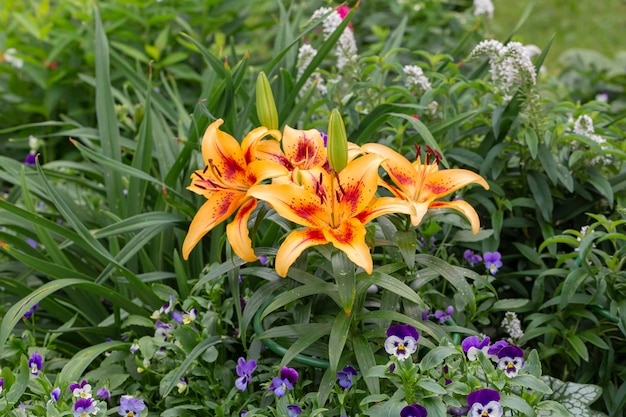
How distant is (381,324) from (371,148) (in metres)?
0.38

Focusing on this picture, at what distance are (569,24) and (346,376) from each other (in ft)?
14.7

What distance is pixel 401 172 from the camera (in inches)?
64.3

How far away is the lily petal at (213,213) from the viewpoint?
1551 mm

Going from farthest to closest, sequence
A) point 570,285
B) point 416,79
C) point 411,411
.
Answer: point 416,79 < point 570,285 < point 411,411

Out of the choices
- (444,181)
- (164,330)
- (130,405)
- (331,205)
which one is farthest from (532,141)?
(130,405)

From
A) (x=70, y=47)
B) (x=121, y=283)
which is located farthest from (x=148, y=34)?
(x=121, y=283)

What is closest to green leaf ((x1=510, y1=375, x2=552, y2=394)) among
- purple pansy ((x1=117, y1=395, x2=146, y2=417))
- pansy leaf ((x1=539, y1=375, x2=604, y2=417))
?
pansy leaf ((x1=539, y1=375, x2=604, y2=417))

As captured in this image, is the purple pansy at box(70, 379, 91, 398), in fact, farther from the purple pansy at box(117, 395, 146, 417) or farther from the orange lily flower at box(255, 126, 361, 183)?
the orange lily flower at box(255, 126, 361, 183)

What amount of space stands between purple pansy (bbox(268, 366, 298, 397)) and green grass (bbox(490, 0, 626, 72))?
3811 millimetres

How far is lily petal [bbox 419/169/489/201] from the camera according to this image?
62.4 inches

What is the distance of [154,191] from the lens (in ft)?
7.98

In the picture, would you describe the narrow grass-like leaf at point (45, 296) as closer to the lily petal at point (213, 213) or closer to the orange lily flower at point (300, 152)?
the lily petal at point (213, 213)

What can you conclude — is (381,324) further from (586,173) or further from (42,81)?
(42,81)

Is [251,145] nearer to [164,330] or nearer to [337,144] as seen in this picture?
[337,144]
